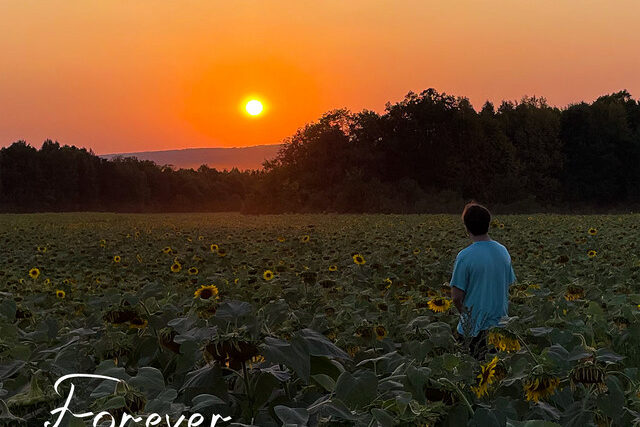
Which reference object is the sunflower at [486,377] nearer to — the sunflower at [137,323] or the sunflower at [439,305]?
the sunflower at [137,323]

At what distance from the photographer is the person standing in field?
5.00 metres

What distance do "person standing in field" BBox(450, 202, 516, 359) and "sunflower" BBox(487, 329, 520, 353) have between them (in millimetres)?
2664

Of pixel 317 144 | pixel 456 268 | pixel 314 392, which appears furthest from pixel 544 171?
pixel 314 392

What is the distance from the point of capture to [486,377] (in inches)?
74.2

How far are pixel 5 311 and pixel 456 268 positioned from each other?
11.3ft

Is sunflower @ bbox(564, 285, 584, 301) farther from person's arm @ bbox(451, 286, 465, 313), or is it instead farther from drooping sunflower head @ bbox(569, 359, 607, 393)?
drooping sunflower head @ bbox(569, 359, 607, 393)

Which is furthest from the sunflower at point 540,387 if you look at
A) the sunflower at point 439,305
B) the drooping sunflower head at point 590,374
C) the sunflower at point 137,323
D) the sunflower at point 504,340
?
the sunflower at point 439,305

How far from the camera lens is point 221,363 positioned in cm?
175

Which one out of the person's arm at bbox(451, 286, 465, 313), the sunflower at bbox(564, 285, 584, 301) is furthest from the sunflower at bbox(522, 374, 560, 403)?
the person's arm at bbox(451, 286, 465, 313)

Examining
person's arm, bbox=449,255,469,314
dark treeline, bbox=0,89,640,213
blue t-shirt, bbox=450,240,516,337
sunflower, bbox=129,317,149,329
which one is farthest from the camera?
dark treeline, bbox=0,89,640,213

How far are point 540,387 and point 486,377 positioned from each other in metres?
0.15

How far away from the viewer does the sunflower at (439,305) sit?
4.73 meters

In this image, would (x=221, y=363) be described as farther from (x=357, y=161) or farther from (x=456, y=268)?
(x=357, y=161)

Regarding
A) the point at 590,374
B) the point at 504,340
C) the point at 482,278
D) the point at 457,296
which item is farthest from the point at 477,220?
the point at 590,374
